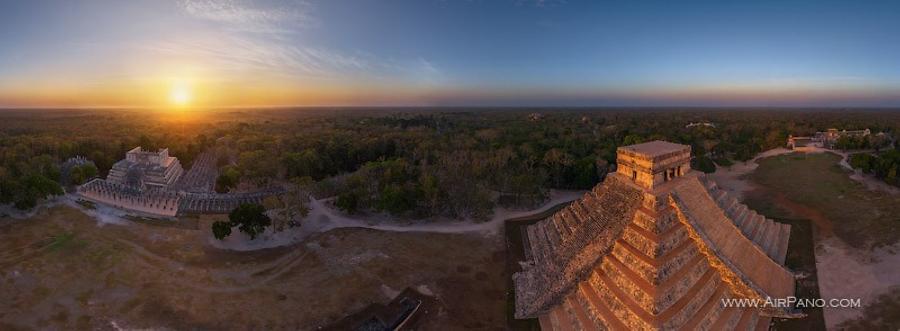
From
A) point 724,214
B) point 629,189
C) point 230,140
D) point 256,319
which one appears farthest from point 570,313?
point 230,140

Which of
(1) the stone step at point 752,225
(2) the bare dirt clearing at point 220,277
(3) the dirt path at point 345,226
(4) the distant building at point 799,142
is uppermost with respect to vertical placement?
(4) the distant building at point 799,142

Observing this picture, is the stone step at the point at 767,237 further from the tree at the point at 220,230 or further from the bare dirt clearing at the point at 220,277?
the tree at the point at 220,230

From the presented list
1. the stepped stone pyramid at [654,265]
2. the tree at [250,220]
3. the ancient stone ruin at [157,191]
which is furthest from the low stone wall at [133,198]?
the stepped stone pyramid at [654,265]

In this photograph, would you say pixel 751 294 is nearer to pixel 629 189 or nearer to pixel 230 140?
pixel 629 189

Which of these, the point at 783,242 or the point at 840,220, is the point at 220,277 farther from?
the point at 840,220

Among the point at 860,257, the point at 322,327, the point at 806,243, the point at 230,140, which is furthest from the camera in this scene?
the point at 230,140

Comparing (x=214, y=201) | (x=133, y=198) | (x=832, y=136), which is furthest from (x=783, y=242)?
(x=832, y=136)
